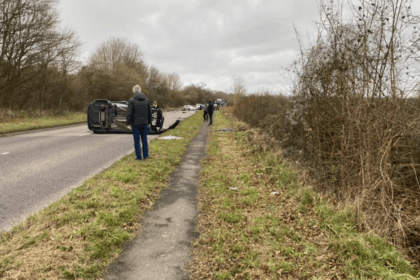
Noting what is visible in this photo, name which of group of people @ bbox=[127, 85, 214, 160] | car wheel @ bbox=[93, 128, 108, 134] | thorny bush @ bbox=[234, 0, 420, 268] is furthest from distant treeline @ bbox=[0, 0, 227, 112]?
thorny bush @ bbox=[234, 0, 420, 268]

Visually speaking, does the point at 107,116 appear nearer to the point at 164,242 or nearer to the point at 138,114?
the point at 138,114

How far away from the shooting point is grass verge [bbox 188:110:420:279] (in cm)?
326

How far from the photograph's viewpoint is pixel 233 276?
3.23m

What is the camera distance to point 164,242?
395cm

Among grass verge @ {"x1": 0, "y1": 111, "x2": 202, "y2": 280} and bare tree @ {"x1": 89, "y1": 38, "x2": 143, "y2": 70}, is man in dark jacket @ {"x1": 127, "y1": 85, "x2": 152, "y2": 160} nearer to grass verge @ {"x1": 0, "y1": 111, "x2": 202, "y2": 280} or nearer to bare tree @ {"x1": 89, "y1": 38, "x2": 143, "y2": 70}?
grass verge @ {"x1": 0, "y1": 111, "x2": 202, "y2": 280}

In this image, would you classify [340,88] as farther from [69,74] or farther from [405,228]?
[69,74]

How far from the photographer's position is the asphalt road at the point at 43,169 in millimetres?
4927

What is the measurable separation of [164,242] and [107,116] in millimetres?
12624

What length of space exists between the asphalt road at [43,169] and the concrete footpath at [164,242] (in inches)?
73.0

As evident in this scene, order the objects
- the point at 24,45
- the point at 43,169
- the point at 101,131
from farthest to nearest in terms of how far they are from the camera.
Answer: the point at 24,45 → the point at 101,131 → the point at 43,169

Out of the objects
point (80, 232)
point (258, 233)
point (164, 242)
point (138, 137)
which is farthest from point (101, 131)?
point (258, 233)

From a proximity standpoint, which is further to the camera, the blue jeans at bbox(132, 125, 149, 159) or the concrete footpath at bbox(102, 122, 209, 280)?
the blue jeans at bbox(132, 125, 149, 159)

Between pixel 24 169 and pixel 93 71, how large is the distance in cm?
3453

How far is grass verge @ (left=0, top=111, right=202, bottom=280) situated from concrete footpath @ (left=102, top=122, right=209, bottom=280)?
0.16m
